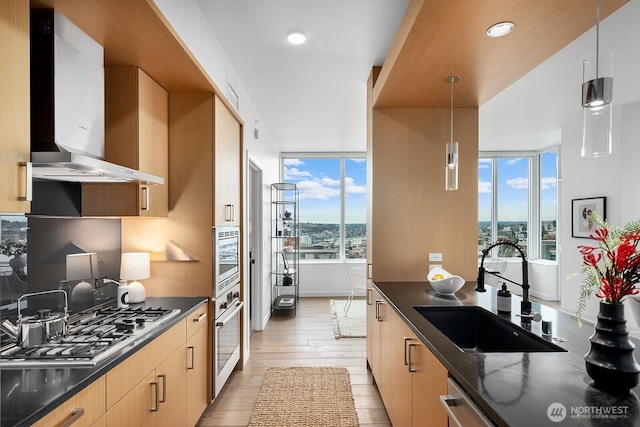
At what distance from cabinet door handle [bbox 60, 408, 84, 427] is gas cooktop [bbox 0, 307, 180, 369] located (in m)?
0.17

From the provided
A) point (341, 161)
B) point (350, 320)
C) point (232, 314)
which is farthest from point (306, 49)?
point (341, 161)

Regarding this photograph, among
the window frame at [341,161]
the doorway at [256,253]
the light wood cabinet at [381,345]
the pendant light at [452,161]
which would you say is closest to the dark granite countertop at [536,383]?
the light wood cabinet at [381,345]

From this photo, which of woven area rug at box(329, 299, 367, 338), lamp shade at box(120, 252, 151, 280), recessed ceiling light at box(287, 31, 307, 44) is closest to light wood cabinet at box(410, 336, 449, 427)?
lamp shade at box(120, 252, 151, 280)

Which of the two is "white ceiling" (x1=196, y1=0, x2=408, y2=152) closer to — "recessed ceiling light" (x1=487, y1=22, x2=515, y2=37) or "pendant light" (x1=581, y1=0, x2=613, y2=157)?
"recessed ceiling light" (x1=487, y1=22, x2=515, y2=37)

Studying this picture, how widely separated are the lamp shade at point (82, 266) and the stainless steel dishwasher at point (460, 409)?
2028 millimetres

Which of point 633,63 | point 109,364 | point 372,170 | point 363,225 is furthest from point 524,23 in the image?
point 363,225

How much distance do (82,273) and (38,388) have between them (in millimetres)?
1103

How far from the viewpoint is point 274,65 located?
9.94 ft

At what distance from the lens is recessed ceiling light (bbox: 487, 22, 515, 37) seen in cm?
173

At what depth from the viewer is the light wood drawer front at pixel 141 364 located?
1.39 m

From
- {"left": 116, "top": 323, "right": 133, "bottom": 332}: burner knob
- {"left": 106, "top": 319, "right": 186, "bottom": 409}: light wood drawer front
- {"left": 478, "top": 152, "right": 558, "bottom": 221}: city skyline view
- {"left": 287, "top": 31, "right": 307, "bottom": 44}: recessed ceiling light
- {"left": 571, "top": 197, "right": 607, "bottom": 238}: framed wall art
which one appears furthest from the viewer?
{"left": 478, "top": 152, "right": 558, "bottom": 221}: city skyline view

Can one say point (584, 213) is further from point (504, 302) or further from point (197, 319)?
point (197, 319)

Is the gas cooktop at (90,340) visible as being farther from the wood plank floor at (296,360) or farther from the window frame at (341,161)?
the window frame at (341,161)

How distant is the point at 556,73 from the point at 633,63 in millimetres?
553
